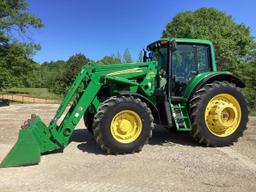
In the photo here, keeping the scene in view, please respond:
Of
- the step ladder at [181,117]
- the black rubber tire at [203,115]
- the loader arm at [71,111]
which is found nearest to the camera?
the loader arm at [71,111]

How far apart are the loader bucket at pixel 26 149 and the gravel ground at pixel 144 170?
0.49ft

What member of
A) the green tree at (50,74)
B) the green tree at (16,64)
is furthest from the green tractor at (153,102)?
the green tree at (50,74)

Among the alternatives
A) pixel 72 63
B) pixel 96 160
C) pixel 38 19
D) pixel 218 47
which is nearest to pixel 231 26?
pixel 218 47

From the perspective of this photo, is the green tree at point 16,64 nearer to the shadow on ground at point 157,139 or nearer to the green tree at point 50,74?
the green tree at point 50,74

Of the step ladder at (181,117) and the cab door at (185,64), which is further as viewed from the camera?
the cab door at (185,64)

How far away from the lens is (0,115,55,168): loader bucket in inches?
238

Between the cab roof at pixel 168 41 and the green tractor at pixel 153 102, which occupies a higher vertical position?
the cab roof at pixel 168 41

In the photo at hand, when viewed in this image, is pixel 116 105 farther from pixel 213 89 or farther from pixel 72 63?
pixel 72 63

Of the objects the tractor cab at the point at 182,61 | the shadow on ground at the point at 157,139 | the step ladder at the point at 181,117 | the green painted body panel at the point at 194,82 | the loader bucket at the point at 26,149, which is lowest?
the shadow on ground at the point at 157,139

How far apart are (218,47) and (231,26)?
669 centimetres

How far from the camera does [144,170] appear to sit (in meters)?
5.95

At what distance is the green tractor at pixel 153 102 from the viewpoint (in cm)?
686

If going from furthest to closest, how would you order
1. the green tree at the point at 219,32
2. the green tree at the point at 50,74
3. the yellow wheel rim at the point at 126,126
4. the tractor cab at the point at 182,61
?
the green tree at the point at 50,74
the green tree at the point at 219,32
the tractor cab at the point at 182,61
the yellow wheel rim at the point at 126,126

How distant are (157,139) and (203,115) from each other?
1.64 metres
